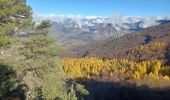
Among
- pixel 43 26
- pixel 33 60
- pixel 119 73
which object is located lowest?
pixel 119 73

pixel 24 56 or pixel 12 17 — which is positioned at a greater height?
pixel 12 17

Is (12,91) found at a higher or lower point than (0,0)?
lower

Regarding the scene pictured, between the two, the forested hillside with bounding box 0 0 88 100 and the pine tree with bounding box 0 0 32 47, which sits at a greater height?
the pine tree with bounding box 0 0 32 47

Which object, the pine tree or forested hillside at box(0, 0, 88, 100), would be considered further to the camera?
the pine tree

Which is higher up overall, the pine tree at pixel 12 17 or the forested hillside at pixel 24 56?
the pine tree at pixel 12 17

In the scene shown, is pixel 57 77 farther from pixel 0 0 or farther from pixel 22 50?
pixel 0 0

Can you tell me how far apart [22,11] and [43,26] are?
4090 millimetres

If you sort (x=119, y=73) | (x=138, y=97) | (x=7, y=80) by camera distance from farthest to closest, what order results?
(x=119, y=73) < (x=138, y=97) < (x=7, y=80)

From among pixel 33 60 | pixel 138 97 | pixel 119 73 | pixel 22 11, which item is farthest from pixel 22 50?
pixel 119 73

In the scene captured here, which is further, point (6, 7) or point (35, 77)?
point (35, 77)

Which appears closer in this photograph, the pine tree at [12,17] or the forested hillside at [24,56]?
the forested hillside at [24,56]

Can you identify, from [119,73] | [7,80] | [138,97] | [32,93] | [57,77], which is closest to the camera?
[7,80]

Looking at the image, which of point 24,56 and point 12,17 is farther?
point 24,56

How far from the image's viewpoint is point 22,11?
1262 inches
